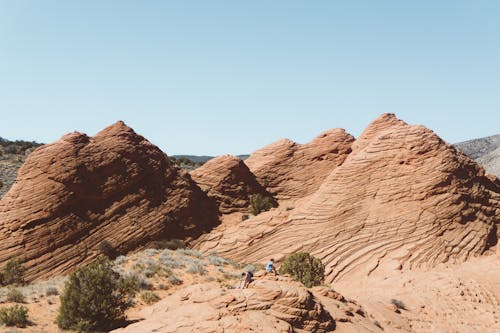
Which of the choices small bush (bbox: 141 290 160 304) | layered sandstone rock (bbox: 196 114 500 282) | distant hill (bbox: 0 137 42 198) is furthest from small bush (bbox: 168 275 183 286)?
distant hill (bbox: 0 137 42 198)

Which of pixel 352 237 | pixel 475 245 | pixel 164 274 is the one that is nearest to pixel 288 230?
pixel 352 237

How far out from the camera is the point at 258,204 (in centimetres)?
3884

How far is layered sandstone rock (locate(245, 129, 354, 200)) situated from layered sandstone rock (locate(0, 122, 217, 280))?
863cm

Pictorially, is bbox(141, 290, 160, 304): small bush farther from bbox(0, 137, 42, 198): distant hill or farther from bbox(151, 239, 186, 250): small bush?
bbox(0, 137, 42, 198): distant hill

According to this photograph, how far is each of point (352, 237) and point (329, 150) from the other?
601 inches

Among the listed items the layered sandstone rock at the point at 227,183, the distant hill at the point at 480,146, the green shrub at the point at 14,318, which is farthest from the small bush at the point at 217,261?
the distant hill at the point at 480,146

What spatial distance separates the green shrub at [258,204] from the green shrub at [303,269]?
14.0m

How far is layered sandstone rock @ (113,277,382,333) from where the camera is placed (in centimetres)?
1410

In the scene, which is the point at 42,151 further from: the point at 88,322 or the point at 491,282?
the point at 491,282

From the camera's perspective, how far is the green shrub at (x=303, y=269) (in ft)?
78.9

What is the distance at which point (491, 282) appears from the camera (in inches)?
990

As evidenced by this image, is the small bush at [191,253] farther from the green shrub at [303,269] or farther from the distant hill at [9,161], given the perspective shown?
the distant hill at [9,161]

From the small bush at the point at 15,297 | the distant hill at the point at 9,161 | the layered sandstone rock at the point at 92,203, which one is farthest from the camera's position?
the distant hill at the point at 9,161

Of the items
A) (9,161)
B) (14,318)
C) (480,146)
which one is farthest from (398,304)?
(480,146)
